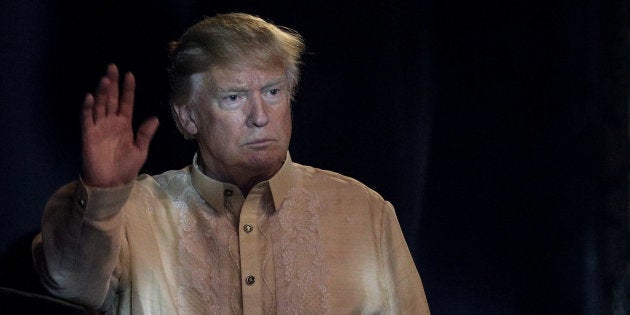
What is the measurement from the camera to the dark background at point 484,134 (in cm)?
325

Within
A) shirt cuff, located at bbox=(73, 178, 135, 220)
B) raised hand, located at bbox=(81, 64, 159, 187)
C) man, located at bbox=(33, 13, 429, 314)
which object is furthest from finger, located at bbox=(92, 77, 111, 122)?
man, located at bbox=(33, 13, 429, 314)

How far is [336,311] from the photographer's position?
2.82 metres

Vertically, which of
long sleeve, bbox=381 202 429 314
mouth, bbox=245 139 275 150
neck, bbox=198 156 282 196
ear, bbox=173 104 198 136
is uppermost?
ear, bbox=173 104 198 136

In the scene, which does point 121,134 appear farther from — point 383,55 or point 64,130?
point 383,55

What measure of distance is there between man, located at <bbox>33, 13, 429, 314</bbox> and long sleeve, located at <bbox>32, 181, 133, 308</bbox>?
78 millimetres

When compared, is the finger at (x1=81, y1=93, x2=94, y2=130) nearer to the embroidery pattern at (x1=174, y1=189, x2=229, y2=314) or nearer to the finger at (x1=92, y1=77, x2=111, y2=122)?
the finger at (x1=92, y1=77, x2=111, y2=122)

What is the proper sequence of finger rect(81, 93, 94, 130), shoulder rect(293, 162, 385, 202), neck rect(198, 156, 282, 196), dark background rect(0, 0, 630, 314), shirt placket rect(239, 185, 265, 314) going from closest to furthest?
1. finger rect(81, 93, 94, 130)
2. shirt placket rect(239, 185, 265, 314)
3. neck rect(198, 156, 282, 196)
4. shoulder rect(293, 162, 385, 202)
5. dark background rect(0, 0, 630, 314)

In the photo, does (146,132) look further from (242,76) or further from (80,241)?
(242,76)

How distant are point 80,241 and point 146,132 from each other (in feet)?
0.84

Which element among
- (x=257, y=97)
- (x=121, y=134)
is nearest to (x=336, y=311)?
(x=257, y=97)

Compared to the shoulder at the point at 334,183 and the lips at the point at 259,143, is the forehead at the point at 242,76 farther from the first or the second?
the shoulder at the point at 334,183

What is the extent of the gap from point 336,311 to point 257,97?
0.51 meters

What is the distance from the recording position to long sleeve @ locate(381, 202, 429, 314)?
290 centimetres

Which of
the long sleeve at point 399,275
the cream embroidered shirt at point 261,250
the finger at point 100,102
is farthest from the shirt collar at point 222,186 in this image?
the finger at point 100,102
